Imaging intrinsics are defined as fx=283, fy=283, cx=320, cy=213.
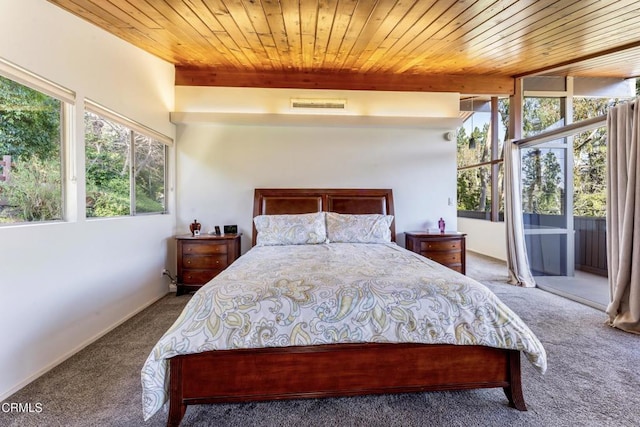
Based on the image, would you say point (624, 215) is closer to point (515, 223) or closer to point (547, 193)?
point (515, 223)

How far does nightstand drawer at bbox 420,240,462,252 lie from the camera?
12.0 ft

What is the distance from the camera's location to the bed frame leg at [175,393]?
1.51 meters

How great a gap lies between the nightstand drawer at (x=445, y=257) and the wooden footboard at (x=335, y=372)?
2.03m

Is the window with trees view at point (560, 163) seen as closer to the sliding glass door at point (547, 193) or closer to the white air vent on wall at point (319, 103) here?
→ the sliding glass door at point (547, 193)

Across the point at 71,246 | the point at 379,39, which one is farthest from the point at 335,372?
the point at 379,39

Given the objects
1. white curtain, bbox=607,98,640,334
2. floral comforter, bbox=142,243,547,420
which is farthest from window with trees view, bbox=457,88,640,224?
floral comforter, bbox=142,243,547,420

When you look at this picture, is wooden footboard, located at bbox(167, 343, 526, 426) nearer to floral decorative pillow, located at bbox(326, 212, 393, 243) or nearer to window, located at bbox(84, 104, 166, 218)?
floral decorative pillow, located at bbox(326, 212, 393, 243)

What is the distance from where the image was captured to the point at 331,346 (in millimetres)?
1609

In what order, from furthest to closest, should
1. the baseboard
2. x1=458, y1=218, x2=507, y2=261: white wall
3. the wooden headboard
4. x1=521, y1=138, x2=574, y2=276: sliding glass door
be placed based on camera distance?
1. x1=458, y1=218, x2=507, y2=261: white wall
2. x1=521, y1=138, x2=574, y2=276: sliding glass door
3. the wooden headboard
4. the baseboard

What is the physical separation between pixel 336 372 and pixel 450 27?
125 inches

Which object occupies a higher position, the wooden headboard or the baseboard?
the wooden headboard

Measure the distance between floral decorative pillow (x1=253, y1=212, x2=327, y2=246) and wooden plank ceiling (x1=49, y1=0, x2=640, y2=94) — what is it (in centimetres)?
194

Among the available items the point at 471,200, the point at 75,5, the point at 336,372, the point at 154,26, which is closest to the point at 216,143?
the point at 154,26

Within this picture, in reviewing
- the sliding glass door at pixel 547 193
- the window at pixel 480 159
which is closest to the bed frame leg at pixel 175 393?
the sliding glass door at pixel 547 193
